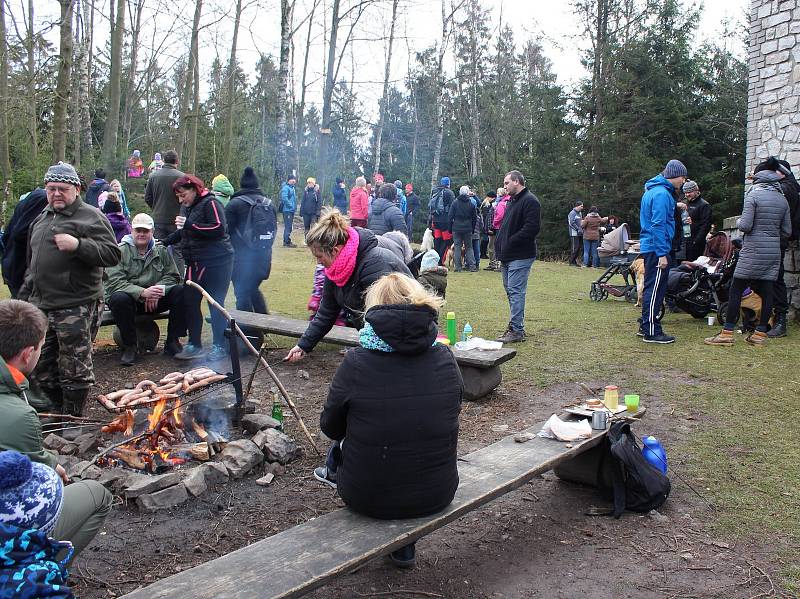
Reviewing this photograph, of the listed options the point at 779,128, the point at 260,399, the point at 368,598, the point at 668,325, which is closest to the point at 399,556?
the point at 368,598

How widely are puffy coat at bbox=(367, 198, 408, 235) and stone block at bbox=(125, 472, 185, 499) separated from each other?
8.00m

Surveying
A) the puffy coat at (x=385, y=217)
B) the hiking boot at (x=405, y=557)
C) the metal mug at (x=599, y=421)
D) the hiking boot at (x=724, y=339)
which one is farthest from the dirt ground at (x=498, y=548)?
the puffy coat at (x=385, y=217)

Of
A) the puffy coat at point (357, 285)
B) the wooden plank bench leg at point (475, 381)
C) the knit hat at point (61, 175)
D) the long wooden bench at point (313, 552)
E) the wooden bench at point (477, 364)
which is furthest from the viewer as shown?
the wooden plank bench leg at point (475, 381)

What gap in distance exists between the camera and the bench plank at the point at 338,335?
20.0 feet

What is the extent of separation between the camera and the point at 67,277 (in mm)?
5164

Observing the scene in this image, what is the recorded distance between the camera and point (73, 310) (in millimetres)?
5246

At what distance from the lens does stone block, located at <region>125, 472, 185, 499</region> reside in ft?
13.3

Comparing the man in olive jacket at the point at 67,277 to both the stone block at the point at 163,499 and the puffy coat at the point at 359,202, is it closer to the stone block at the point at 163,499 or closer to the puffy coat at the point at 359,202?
the stone block at the point at 163,499

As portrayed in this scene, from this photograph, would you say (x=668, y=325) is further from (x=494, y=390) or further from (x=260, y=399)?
(x=260, y=399)

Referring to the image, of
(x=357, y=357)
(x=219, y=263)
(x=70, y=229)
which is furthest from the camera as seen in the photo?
(x=219, y=263)

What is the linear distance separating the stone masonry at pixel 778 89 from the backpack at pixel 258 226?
22.9ft

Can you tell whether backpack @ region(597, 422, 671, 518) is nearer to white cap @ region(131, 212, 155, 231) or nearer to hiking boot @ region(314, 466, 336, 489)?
hiking boot @ region(314, 466, 336, 489)

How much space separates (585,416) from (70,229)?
12.9ft

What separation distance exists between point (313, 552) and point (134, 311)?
517 cm
